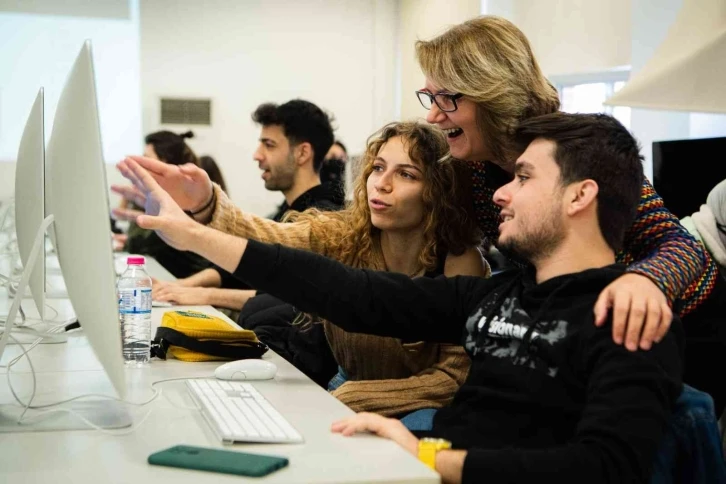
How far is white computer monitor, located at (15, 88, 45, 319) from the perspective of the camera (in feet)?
5.27

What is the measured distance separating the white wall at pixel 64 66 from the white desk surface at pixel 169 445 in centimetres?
591

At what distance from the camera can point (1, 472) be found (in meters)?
1.07

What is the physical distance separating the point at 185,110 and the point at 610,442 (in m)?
6.63

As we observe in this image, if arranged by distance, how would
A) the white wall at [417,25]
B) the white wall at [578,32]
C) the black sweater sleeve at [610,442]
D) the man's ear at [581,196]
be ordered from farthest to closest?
the white wall at [417,25] → the white wall at [578,32] → the man's ear at [581,196] → the black sweater sleeve at [610,442]

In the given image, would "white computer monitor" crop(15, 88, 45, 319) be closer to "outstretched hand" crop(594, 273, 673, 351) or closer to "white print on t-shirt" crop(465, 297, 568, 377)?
"white print on t-shirt" crop(465, 297, 568, 377)

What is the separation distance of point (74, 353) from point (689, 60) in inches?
101

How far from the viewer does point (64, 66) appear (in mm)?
7270

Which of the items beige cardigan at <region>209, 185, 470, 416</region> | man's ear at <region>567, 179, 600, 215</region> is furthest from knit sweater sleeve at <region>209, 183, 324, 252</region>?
man's ear at <region>567, 179, 600, 215</region>

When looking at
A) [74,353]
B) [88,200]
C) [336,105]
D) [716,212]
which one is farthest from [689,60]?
[336,105]

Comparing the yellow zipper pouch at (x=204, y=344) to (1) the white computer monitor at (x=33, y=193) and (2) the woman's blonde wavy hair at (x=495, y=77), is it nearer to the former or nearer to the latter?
(1) the white computer monitor at (x=33, y=193)

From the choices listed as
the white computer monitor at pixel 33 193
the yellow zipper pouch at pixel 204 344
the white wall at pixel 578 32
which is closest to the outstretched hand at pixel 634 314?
the yellow zipper pouch at pixel 204 344

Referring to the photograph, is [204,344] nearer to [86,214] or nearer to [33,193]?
[33,193]

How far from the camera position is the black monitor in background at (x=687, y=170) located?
3451mm

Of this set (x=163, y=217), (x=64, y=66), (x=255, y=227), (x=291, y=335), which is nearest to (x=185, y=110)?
(x=64, y=66)
